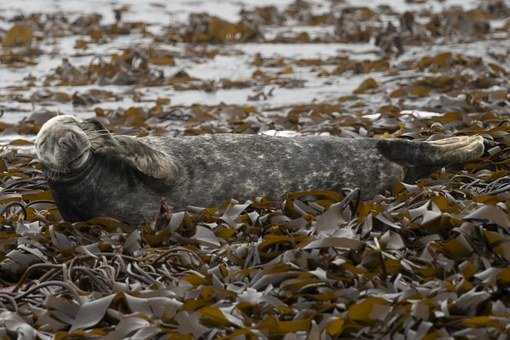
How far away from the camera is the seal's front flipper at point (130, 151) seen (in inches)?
187

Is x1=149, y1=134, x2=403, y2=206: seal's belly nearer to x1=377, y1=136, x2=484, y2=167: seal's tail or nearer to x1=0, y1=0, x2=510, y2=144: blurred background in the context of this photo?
x1=377, y1=136, x2=484, y2=167: seal's tail

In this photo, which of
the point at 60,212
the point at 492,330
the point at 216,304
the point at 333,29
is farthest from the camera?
the point at 333,29

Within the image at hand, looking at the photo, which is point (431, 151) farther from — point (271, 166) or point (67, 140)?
point (67, 140)

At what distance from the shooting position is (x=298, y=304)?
3637mm

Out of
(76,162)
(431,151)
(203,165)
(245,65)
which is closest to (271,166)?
(203,165)

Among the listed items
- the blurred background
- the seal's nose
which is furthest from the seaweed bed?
the seal's nose

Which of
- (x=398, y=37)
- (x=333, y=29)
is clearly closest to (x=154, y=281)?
(x=398, y=37)

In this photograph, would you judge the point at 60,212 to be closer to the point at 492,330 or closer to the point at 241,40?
the point at 492,330

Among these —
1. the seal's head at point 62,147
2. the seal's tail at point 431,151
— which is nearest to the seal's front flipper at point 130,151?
the seal's head at point 62,147

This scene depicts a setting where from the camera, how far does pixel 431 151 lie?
5355mm

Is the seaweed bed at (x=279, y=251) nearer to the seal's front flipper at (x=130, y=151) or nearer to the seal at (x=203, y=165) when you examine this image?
the seal at (x=203, y=165)

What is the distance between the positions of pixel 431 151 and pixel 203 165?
1.13 meters

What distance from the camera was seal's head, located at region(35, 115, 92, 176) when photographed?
456 centimetres

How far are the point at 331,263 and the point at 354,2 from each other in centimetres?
1413
